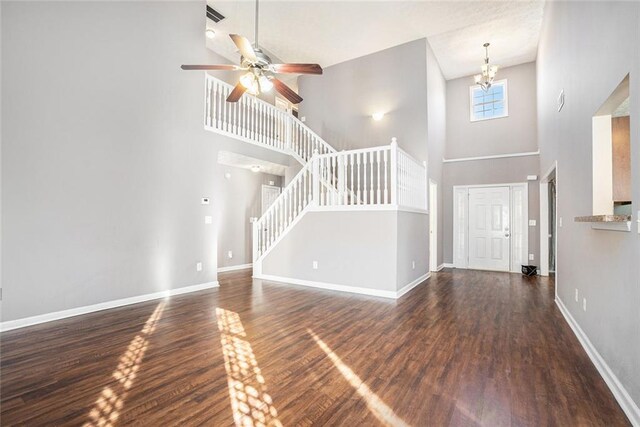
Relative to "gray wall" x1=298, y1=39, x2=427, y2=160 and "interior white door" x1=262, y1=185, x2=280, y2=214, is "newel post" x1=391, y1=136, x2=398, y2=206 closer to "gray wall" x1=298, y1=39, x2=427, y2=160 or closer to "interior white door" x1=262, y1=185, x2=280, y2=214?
"gray wall" x1=298, y1=39, x2=427, y2=160

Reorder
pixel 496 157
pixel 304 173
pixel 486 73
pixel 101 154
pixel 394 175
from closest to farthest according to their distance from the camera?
1. pixel 101 154
2. pixel 394 175
3. pixel 304 173
4. pixel 486 73
5. pixel 496 157

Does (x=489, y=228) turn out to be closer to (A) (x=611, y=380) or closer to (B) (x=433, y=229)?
(B) (x=433, y=229)

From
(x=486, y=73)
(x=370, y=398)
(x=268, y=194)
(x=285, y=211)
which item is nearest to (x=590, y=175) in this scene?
(x=370, y=398)

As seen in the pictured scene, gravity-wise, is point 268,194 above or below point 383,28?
below

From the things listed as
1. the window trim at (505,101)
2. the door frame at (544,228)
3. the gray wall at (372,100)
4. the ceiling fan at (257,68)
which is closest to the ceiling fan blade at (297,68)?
the ceiling fan at (257,68)

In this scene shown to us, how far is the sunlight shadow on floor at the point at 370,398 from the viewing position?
1755mm

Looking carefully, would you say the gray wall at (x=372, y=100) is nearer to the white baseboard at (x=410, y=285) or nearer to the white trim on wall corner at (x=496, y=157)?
the white trim on wall corner at (x=496, y=157)

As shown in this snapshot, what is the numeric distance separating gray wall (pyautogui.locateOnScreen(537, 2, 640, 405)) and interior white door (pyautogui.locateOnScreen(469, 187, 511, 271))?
2763 mm

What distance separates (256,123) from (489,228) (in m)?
5.92

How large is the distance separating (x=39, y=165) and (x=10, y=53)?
3.81 feet

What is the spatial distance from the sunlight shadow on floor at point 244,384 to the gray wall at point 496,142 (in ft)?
20.6

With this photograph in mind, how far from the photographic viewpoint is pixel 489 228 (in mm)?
7277

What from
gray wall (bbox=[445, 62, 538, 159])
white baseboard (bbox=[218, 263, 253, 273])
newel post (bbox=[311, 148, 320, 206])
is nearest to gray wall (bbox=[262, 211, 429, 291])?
newel post (bbox=[311, 148, 320, 206])

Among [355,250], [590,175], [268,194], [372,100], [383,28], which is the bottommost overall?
[355,250]
